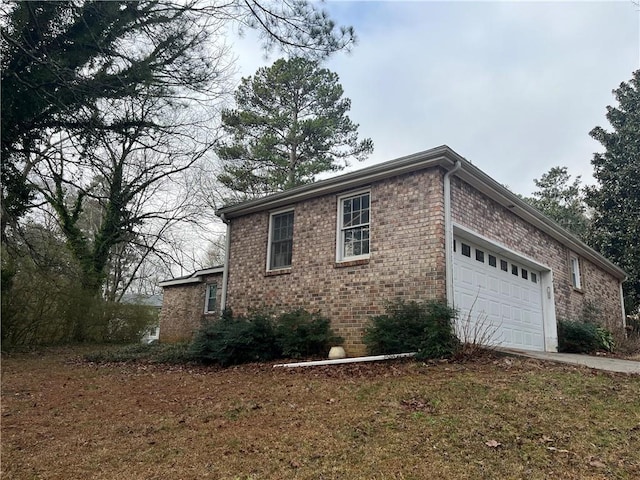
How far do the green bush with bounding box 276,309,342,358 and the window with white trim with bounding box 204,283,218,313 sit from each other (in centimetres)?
813

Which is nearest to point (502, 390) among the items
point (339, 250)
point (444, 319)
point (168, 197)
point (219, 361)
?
point (444, 319)

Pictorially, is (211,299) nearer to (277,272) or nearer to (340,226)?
(277,272)

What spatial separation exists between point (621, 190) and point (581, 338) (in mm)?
11573

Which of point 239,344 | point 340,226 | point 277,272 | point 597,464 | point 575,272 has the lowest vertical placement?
point 597,464

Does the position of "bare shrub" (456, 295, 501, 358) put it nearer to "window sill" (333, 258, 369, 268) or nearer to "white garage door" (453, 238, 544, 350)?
"white garage door" (453, 238, 544, 350)

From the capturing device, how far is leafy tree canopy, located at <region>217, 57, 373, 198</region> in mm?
21484

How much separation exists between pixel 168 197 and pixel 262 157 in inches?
196

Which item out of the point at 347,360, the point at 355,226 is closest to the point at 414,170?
the point at 355,226

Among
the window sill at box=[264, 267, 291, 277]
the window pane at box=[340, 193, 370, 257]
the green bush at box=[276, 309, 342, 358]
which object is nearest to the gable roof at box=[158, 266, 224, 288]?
the window sill at box=[264, 267, 291, 277]

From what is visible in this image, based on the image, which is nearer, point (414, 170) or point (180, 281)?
point (414, 170)

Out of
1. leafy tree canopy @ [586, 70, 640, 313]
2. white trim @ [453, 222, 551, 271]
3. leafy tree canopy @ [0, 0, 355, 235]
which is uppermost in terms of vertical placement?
leafy tree canopy @ [586, 70, 640, 313]

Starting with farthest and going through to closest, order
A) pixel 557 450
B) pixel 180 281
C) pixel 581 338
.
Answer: pixel 180 281 < pixel 581 338 < pixel 557 450

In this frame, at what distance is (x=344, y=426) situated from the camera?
14.1 ft

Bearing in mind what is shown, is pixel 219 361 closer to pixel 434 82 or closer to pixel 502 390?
pixel 502 390
